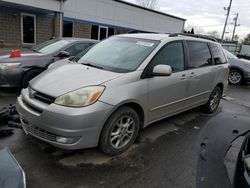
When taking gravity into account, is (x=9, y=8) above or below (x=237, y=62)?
above

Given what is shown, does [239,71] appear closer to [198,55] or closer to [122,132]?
[198,55]

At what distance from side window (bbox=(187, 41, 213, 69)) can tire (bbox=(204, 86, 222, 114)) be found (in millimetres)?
751

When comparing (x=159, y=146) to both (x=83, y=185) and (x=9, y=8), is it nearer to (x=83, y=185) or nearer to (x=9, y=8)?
(x=83, y=185)

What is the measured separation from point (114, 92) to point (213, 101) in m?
3.33

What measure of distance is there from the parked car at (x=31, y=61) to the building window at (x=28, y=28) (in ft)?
30.5

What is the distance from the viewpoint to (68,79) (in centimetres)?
318

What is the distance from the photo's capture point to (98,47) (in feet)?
14.2

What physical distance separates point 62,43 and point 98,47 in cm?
253

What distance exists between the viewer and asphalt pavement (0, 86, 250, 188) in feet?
8.91

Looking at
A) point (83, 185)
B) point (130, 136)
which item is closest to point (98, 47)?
point (130, 136)

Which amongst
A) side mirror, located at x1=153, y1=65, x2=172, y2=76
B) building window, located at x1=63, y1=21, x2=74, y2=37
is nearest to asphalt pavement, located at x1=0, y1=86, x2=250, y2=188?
side mirror, located at x1=153, y1=65, x2=172, y2=76

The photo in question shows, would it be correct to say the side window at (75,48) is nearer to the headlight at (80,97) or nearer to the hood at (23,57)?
the hood at (23,57)

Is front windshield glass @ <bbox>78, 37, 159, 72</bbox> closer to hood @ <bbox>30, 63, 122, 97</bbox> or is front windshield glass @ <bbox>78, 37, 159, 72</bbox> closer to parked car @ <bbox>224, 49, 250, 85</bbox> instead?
hood @ <bbox>30, 63, 122, 97</bbox>

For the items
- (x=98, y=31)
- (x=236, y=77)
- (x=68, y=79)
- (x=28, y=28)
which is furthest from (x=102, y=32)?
(x=68, y=79)
